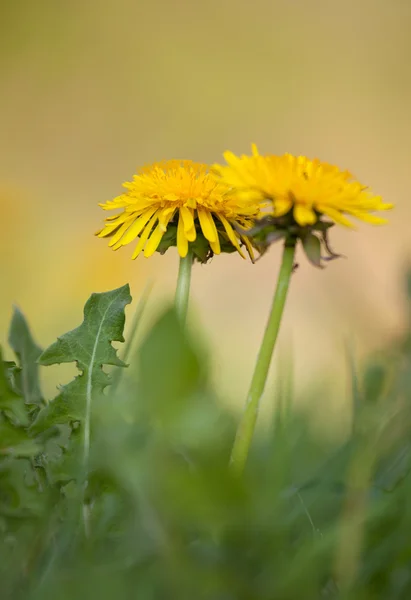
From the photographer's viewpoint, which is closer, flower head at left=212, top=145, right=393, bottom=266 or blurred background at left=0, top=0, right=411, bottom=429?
flower head at left=212, top=145, right=393, bottom=266

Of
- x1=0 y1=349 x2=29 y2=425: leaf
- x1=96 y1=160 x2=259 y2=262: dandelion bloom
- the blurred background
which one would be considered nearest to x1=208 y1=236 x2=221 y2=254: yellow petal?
x1=96 y1=160 x2=259 y2=262: dandelion bloom

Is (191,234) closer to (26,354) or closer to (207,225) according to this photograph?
(207,225)

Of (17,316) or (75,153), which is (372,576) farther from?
(75,153)

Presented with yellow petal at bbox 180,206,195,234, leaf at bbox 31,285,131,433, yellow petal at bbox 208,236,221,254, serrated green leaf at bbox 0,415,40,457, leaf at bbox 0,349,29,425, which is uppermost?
yellow petal at bbox 180,206,195,234

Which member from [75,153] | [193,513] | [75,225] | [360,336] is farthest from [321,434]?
[75,153]

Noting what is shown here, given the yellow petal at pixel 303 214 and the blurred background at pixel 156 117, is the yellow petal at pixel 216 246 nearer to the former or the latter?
the yellow petal at pixel 303 214

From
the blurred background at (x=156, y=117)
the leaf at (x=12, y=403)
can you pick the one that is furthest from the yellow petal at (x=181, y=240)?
the blurred background at (x=156, y=117)

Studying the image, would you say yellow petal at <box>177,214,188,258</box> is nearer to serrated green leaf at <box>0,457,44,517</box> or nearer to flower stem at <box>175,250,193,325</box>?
flower stem at <box>175,250,193,325</box>
